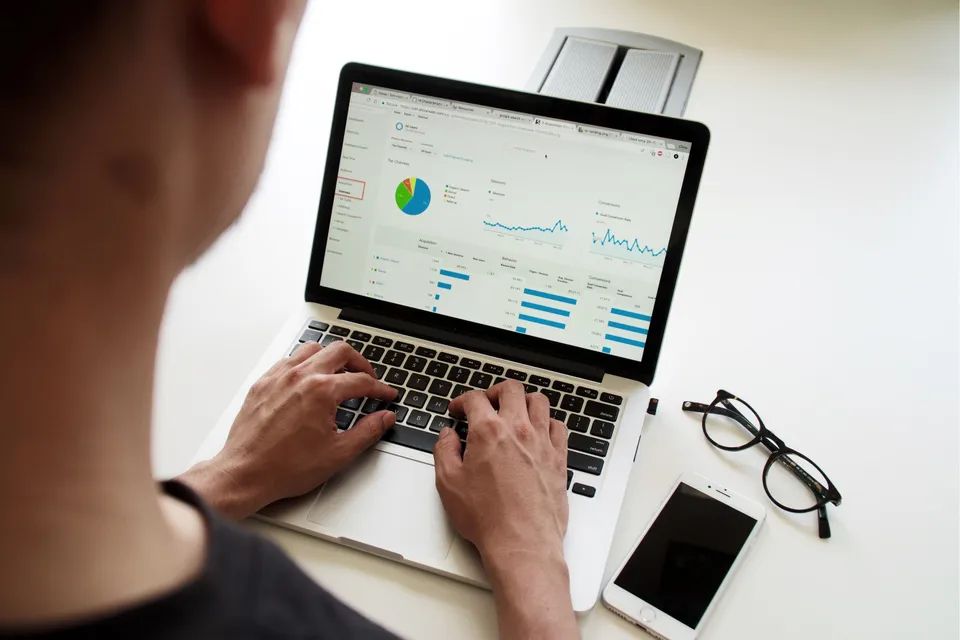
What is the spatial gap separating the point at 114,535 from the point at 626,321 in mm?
586

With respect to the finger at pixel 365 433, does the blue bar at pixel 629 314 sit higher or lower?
higher

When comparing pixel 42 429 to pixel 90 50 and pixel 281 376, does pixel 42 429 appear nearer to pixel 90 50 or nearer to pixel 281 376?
pixel 90 50

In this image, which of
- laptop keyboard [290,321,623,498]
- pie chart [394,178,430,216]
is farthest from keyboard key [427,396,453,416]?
pie chart [394,178,430,216]

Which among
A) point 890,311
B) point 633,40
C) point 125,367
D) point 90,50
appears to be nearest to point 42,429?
point 125,367

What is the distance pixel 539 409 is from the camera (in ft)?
2.51

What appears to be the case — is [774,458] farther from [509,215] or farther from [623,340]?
[509,215]

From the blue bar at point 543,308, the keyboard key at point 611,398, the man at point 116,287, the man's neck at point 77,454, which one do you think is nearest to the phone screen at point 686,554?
the keyboard key at point 611,398

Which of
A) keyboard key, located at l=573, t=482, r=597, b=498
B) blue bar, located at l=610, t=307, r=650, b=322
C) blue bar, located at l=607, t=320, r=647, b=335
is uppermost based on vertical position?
blue bar, located at l=610, t=307, r=650, b=322

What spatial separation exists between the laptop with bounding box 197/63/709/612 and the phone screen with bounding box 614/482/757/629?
0.20ft

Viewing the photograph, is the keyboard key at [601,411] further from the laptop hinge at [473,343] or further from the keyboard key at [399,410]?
the keyboard key at [399,410]

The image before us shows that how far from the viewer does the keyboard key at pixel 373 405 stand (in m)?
0.79

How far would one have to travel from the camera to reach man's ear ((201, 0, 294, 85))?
316 millimetres

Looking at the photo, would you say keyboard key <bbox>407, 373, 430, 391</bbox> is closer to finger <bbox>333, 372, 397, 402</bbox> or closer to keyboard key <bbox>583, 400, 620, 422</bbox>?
finger <bbox>333, 372, 397, 402</bbox>

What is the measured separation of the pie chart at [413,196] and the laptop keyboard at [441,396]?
0.15 metres
